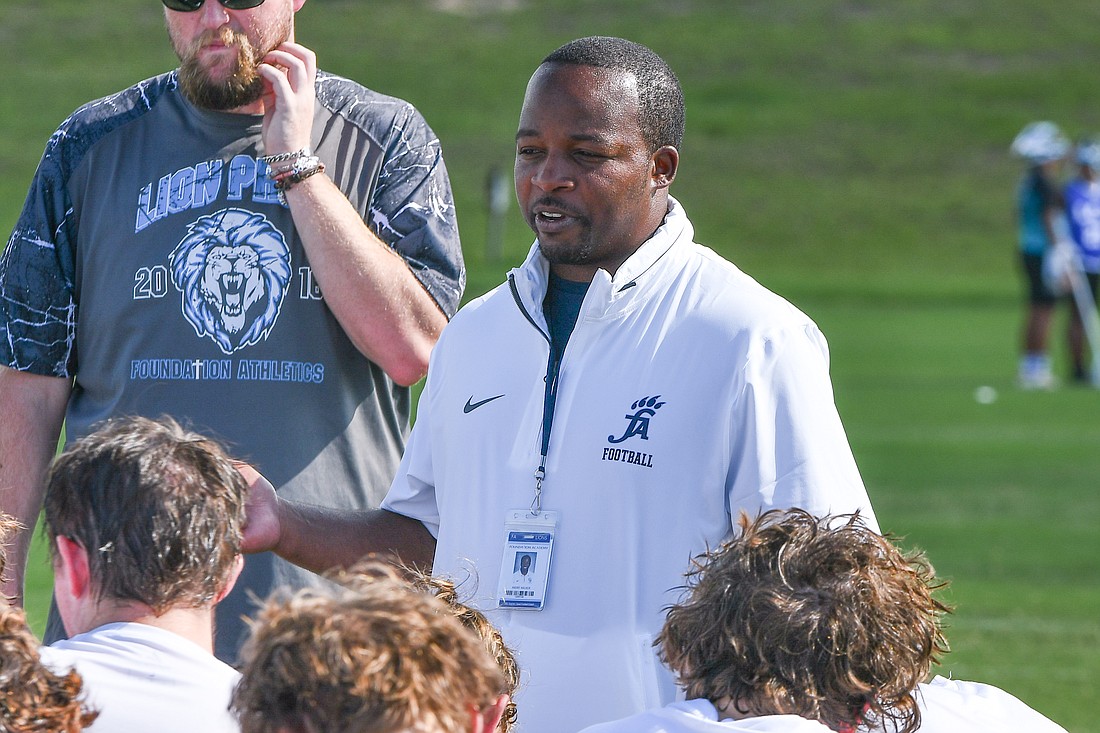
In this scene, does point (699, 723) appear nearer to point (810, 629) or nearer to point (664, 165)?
point (810, 629)

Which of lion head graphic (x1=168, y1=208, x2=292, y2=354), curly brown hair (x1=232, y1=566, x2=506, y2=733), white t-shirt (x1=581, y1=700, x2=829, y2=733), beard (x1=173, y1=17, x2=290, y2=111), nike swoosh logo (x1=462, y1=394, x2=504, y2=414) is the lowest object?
white t-shirt (x1=581, y1=700, x2=829, y2=733)

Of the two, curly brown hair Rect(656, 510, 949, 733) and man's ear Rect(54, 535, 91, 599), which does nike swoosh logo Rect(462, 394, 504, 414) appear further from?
man's ear Rect(54, 535, 91, 599)

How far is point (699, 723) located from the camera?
107 inches

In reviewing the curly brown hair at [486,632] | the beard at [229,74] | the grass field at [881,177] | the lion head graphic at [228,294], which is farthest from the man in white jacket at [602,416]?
the grass field at [881,177]

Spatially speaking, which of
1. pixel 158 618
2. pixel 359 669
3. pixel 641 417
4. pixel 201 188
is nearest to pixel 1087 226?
pixel 201 188

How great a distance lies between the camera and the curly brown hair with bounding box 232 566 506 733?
2213 mm

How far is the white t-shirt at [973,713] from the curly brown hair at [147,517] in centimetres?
121

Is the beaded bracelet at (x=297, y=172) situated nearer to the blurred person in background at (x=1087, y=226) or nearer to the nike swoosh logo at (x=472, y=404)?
the nike swoosh logo at (x=472, y=404)

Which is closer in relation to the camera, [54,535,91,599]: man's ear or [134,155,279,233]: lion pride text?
[54,535,91,599]: man's ear

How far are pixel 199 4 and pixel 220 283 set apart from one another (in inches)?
25.4

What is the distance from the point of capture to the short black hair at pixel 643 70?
11.7 feet

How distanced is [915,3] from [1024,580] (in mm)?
50678

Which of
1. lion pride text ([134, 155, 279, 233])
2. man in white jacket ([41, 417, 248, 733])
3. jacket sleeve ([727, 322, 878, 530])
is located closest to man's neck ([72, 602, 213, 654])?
man in white jacket ([41, 417, 248, 733])

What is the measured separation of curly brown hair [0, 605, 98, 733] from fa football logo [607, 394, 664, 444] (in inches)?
47.1
